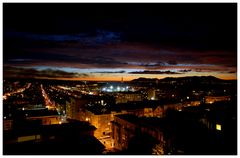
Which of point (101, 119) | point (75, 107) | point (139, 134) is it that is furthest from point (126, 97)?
point (139, 134)

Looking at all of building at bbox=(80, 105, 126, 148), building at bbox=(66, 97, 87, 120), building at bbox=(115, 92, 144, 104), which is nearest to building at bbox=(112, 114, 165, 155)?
building at bbox=(80, 105, 126, 148)

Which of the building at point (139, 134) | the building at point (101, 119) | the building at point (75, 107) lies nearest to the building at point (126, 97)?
the building at point (75, 107)

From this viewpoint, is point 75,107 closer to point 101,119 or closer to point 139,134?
point 101,119

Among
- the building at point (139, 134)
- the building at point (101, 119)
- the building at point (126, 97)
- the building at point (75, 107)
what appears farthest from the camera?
the building at point (126, 97)

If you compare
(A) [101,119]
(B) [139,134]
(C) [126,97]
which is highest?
(B) [139,134]

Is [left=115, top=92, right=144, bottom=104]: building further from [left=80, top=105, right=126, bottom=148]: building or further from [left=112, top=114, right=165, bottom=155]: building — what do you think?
[left=112, top=114, right=165, bottom=155]: building

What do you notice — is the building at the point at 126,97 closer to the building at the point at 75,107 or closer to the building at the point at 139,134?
the building at the point at 75,107

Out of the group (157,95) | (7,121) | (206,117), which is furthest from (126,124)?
(157,95)

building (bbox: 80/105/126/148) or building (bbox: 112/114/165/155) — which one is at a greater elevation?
building (bbox: 112/114/165/155)

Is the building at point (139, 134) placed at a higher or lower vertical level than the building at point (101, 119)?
higher

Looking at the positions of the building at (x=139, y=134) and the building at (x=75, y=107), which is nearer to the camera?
the building at (x=139, y=134)

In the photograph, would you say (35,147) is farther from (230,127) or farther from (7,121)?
(7,121)

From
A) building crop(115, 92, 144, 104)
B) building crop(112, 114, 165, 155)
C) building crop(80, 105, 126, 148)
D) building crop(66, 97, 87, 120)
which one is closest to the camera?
building crop(112, 114, 165, 155)

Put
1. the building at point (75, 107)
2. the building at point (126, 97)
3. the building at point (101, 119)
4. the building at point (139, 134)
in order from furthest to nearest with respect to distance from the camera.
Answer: the building at point (126, 97) → the building at point (75, 107) → the building at point (101, 119) → the building at point (139, 134)
